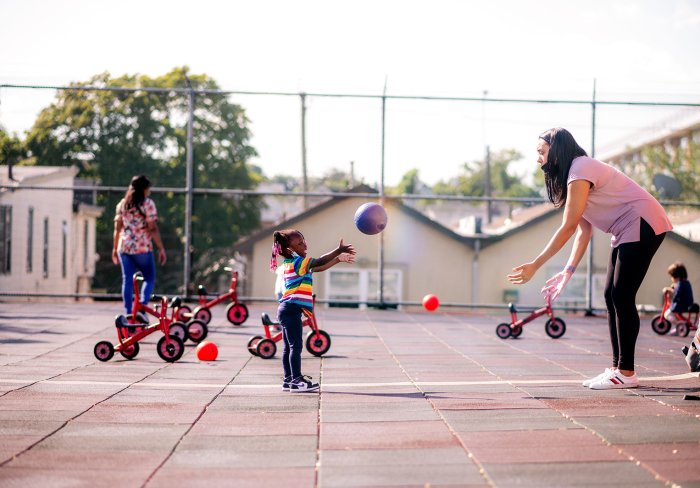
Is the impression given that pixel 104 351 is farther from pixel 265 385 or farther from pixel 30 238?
pixel 30 238

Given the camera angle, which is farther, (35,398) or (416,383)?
(416,383)

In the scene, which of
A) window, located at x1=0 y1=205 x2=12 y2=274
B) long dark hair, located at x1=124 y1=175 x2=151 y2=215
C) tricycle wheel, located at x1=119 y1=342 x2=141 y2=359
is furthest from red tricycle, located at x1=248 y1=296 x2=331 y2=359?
window, located at x1=0 y1=205 x2=12 y2=274

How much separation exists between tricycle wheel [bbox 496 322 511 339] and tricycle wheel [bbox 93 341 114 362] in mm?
4488

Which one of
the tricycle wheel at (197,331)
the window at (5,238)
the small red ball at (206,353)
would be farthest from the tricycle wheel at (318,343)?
the window at (5,238)

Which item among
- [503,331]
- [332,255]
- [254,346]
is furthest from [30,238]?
[332,255]

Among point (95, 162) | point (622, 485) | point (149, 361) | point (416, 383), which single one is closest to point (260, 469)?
point (622, 485)

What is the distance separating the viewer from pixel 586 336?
33.1 feet

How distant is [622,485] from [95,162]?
30.6 m

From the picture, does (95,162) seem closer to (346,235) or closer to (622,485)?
(346,235)

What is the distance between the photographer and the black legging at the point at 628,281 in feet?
18.7

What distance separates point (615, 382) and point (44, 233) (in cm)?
2227

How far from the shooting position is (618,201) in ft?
18.9

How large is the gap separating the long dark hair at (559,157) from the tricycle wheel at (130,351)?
383cm

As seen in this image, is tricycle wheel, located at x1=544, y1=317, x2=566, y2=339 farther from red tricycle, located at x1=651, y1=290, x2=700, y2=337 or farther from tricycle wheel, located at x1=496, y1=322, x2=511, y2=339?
red tricycle, located at x1=651, y1=290, x2=700, y2=337
